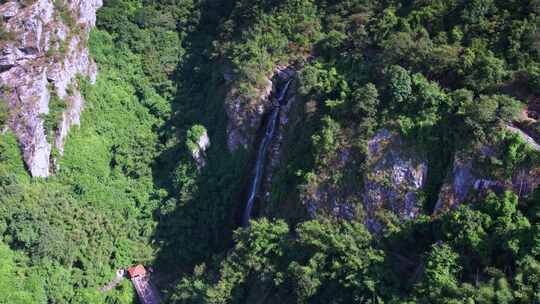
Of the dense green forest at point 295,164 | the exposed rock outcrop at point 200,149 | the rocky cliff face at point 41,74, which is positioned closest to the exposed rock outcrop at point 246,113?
the dense green forest at point 295,164

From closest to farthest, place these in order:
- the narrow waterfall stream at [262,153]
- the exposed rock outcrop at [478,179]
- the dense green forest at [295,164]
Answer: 1. the exposed rock outcrop at [478,179]
2. the dense green forest at [295,164]
3. the narrow waterfall stream at [262,153]

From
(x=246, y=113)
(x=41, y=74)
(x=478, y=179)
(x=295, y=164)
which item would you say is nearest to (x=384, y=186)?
(x=478, y=179)

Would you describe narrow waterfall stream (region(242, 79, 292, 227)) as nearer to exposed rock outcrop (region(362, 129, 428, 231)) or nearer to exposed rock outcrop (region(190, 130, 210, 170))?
exposed rock outcrop (region(190, 130, 210, 170))

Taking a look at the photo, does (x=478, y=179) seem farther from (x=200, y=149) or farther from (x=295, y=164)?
(x=200, y=149)

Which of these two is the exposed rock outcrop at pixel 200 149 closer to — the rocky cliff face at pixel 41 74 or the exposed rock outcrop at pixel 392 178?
the rocky cliff face at pixel 41 74

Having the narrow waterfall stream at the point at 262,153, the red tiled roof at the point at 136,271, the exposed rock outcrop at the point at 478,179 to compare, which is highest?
the narrow waterfall stream at the point at 262,153

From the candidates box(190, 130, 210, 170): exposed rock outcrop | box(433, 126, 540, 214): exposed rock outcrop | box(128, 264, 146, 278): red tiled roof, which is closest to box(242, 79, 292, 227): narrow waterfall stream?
box(190, 130, 210, 170): exposed rock outcrop

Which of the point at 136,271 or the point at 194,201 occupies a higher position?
the point at 194,201
